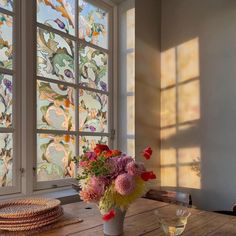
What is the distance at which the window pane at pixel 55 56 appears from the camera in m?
2.08

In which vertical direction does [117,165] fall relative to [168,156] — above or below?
above

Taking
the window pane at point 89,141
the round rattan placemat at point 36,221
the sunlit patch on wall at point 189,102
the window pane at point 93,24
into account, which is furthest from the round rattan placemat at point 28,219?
the sunlit patch on wall at point 189,102

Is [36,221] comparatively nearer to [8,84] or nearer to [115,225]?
[115,225]

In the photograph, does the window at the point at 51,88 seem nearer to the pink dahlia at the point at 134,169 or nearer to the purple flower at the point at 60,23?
the purple flower at the point at 60,23

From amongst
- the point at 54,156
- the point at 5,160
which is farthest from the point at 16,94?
the point at 54,156

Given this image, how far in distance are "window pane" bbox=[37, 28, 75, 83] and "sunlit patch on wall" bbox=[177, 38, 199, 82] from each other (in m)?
1.03

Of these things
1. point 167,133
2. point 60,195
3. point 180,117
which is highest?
point 180,117

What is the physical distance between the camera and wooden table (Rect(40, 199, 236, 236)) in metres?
1.19

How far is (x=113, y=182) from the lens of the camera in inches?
42.6

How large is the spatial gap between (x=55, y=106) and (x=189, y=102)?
1217mm

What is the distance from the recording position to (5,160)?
6.06ft

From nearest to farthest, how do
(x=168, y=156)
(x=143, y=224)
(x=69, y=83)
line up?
(x=143, y=224) < (x=69, y=83) < (x=168, y=156)

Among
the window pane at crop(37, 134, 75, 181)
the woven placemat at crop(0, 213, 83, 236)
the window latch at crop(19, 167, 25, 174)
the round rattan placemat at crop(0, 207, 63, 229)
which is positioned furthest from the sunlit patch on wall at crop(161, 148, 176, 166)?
the round rattan placemat at crop(0, 207, 63, 229)

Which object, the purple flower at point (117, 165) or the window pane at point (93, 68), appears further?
A: the window pane at point (93, 68)
